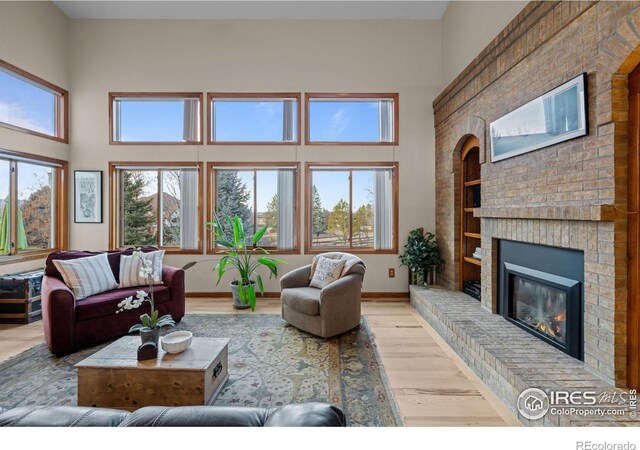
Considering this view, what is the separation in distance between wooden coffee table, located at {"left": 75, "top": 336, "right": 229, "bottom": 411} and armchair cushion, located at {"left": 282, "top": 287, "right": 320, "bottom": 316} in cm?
128

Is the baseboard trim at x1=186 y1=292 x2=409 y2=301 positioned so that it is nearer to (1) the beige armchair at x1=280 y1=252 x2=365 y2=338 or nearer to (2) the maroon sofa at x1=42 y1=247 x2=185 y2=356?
(2) the maroon sofa at x1=42 y1=247 x2=185 y2=356

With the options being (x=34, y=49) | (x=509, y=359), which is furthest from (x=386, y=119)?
(x=34, y=49)

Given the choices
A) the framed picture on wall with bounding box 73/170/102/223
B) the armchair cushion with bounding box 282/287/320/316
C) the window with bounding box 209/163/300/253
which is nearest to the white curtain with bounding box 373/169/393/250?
the window with bounding box 209/163/300/253

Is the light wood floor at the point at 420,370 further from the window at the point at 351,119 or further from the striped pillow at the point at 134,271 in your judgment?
the window at the point at 351,119

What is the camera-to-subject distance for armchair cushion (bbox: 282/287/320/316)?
10.3 feet

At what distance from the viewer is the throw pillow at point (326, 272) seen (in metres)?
3.54

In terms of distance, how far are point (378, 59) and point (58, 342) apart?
5373mm

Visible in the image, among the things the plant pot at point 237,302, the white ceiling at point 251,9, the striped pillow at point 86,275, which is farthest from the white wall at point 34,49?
the plant pot at point 237,302

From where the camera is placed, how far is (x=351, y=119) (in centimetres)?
483

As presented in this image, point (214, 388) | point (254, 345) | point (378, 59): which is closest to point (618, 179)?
point (214, 388)

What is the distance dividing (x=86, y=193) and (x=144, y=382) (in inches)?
160

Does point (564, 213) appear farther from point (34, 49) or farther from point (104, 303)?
point (34, 49)

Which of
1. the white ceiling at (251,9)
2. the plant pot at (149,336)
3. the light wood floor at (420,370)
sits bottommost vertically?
the light wood floor at (420,370)

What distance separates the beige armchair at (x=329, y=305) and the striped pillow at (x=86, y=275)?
2008 millimetres
